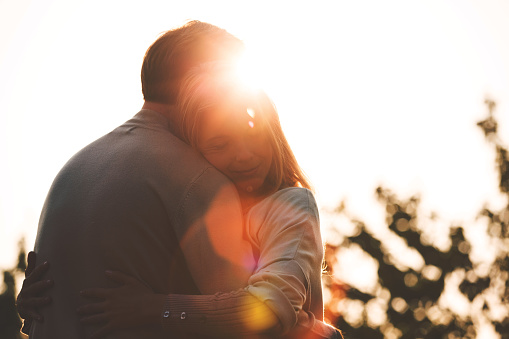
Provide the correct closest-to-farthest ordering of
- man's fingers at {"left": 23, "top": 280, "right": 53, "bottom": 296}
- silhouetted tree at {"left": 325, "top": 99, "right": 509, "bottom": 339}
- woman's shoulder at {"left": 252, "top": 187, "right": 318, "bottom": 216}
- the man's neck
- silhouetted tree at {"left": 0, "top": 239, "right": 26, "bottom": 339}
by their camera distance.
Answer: man's fingers at {"left": 23, "top": 280, "right": 53, "bottom": 296} → woman's shoulder at {"left": 252, "top": 187, "right": 318, "bottom": 216} → the man's neck → silhouetted tree at {"left": 325, "top": 99, "right": 509, "bottom": 339} → silhouetted tree at {"left": 0, "top": 239, "right": 26, "bottom": 339}

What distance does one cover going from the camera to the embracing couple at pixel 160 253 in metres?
2.36

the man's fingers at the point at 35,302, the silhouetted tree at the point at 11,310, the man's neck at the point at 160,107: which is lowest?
the silhouetted tree at the point at 11,310

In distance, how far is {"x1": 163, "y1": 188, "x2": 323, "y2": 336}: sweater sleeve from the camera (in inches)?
93.0

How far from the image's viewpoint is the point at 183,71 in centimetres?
300

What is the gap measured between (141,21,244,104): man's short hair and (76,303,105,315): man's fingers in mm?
1037

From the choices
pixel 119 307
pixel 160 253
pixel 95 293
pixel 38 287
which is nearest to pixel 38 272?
pixel 38 287

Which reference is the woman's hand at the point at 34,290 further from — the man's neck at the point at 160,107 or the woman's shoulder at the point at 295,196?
the woman's shoulder at the point at 295,196

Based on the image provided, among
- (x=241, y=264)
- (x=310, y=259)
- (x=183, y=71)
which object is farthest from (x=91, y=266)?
(x=183, y=71)

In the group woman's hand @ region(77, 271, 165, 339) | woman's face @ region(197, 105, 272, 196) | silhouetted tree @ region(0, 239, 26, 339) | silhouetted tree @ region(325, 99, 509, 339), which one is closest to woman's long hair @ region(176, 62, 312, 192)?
woman's face @ region(197, 105, 272, 196)

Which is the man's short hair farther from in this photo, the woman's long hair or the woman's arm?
the woman's arm

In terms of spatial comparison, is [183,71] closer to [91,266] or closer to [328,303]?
[91,266]

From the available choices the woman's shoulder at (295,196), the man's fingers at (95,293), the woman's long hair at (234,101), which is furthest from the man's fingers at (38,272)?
the woman's shoulder at (295,196)

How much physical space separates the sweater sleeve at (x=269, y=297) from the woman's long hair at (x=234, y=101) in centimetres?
51

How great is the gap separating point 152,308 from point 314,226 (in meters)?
0.79
